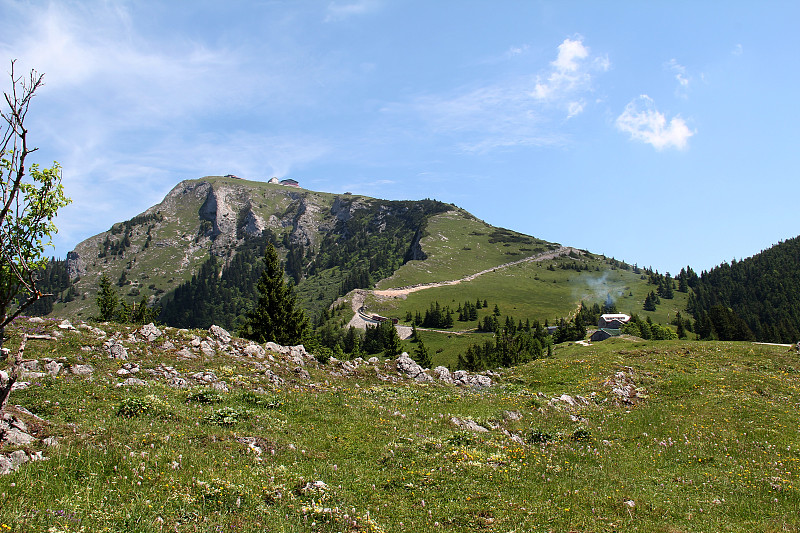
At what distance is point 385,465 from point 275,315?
41028 millimetres

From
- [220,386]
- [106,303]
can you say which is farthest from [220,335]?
[106,303]

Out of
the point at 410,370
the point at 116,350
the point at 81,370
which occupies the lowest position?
the point at 410,370

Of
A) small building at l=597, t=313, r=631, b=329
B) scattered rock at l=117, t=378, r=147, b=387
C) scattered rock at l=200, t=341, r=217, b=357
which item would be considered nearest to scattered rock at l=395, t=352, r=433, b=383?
scattered rock at l=200, t=341, r=217, b=357

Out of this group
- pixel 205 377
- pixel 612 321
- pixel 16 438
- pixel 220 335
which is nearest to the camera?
pixel 16 438

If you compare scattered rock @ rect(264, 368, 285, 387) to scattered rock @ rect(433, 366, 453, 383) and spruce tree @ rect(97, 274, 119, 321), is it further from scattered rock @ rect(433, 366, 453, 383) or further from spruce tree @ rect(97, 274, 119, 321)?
spruce tree @ rect(97, 274, 119, 321)

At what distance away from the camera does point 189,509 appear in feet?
32.3

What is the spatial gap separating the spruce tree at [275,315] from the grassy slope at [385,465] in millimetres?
25789

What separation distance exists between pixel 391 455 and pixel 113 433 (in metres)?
9.29

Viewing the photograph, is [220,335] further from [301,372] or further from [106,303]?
[106,303]

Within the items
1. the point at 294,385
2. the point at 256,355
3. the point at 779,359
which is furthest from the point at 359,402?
the point at 779,359

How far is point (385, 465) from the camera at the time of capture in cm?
1475

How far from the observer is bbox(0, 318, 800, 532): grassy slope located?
33.2 feet

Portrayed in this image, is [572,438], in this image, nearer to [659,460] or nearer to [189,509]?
[659,460]

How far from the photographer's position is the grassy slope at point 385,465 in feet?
33.2
